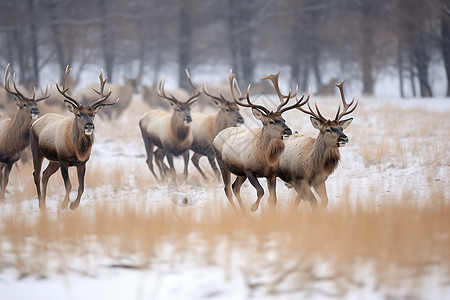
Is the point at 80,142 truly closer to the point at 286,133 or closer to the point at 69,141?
the point at 69,141

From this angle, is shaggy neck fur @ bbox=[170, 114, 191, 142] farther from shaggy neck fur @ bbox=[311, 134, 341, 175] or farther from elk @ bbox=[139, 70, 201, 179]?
shaggy neck fur @ bbox=[311, 134, 341, 175]

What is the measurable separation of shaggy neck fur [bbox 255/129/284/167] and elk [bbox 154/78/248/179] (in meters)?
2.37

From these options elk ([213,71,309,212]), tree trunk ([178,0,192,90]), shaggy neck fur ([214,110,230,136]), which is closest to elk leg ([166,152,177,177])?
shaggy neck fur ([214,110,230,136])

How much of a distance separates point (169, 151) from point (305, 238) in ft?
18.2

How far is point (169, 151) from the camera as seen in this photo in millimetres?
9688

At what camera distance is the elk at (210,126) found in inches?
361

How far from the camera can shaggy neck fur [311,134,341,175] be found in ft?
20.7

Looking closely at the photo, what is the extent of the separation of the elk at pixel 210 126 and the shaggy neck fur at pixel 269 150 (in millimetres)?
2369

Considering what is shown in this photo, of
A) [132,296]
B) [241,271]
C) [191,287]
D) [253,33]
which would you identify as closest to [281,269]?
[241,271]

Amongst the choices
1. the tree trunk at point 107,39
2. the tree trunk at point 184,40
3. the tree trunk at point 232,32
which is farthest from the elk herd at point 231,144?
the tree trunk at point 107,39

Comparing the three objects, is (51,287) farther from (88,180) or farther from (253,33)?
(253,33)

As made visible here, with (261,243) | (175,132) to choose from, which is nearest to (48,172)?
(175,132)

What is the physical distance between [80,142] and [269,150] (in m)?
2.42

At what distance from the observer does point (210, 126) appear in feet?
32.0
